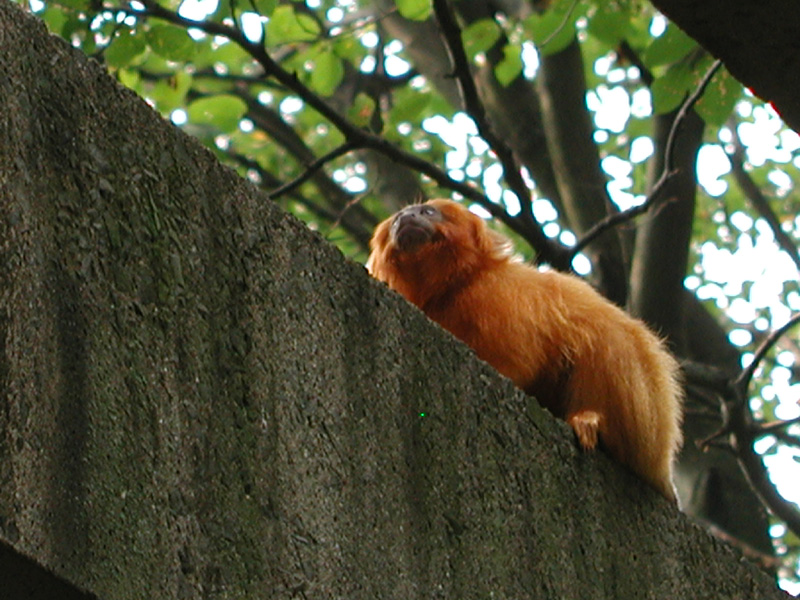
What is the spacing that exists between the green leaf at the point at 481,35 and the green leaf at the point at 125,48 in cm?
223

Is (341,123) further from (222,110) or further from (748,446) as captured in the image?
(748,446)

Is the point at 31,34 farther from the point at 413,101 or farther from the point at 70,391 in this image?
the point at 413,101

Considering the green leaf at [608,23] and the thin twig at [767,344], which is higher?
the green leaf at [608,23]

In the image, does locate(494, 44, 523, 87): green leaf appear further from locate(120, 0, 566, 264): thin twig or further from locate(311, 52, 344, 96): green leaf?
locate(311, 52, 344, 96): green leaf

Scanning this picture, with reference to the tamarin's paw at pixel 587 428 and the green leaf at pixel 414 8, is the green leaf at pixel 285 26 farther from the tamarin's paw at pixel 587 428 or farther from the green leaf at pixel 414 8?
the tamarin's paw at pixel 587 428

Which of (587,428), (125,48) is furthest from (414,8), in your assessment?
(587,428)

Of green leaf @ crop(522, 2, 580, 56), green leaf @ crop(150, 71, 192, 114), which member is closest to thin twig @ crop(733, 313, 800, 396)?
green leaf @ crop(522, 2, 580, 56)

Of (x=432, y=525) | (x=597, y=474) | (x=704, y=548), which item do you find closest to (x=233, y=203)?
(x=432, y=525)

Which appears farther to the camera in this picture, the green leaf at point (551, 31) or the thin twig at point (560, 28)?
the green leaf at point (551, 31)

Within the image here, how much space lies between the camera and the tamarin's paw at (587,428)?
13.9ft

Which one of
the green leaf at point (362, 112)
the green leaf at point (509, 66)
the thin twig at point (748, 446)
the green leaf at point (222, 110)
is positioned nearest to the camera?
the thin twig at point (748, 446)

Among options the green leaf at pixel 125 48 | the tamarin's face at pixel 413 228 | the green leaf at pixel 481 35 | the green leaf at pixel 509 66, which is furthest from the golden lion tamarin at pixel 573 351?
the green leaf at pixel 509 66

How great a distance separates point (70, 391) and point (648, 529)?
2387 mm

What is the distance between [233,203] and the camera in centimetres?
318
